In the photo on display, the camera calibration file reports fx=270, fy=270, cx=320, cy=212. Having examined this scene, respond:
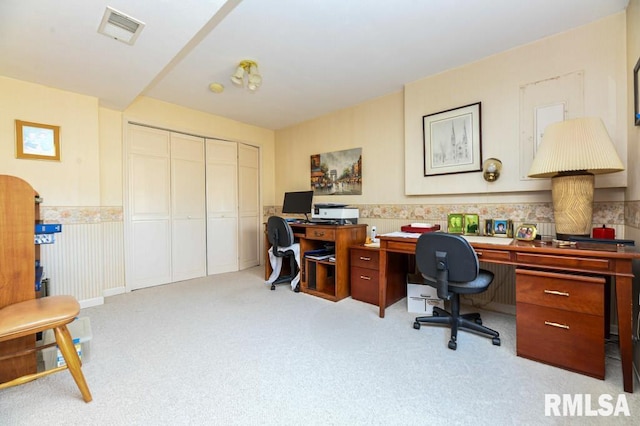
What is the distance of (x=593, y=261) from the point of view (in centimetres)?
157

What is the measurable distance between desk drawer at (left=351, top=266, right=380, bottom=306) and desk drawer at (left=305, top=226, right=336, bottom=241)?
0.42 meters

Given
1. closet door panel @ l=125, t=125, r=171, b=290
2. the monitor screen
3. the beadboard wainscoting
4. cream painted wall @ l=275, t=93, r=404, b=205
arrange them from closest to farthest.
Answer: the beadboard wainscoting < cream painted wall @ l=275, t=93, r=404, b=205 < closet door panel @ l=125, t=125, r=171, b=290 < the monitor screen

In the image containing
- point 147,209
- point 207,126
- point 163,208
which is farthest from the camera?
point 207,126

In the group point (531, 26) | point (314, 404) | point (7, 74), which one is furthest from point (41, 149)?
point (531, 26)

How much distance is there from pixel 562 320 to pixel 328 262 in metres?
1.99

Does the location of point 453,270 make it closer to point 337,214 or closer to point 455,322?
point 455,322

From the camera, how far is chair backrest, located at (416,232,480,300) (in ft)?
6.08

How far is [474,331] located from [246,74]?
3.16 m

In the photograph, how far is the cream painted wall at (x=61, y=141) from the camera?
8.21 feet

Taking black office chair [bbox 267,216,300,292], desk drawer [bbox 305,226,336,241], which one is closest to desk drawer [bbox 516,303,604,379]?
desk drawer [bbox 305,226,336,241]

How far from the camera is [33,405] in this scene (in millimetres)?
1415

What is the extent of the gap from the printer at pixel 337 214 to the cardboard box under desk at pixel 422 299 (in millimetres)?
1065

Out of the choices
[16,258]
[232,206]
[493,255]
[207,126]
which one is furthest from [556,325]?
[207,126]

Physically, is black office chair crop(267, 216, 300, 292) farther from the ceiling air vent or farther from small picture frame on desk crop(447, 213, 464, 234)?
the ceiling air vent
